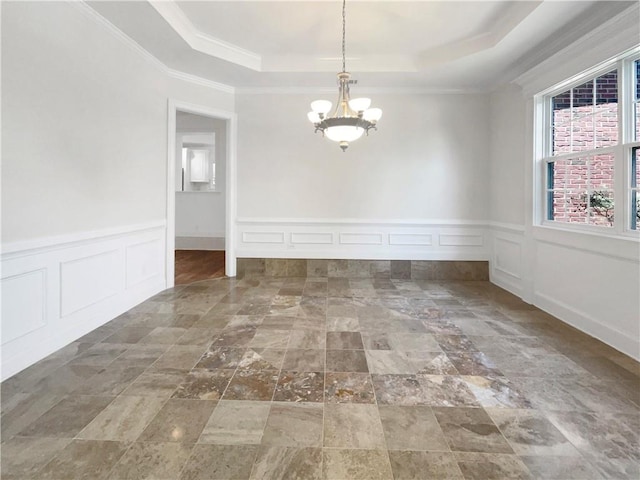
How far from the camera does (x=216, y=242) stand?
24.5 ft

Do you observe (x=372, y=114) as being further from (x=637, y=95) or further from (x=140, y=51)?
(x=140, y=51)

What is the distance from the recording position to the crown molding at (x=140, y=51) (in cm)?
280

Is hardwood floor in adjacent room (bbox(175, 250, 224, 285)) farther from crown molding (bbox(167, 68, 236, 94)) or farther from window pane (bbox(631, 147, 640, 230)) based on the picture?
window pane (bbox(631, 147, 640, 230))

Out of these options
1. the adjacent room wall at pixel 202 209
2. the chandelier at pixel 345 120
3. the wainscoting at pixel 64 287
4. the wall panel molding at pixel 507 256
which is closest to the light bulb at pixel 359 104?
the chandelier at pixel 345 120

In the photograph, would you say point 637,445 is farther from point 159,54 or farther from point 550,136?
point 159,54

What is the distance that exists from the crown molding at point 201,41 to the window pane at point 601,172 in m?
3.98

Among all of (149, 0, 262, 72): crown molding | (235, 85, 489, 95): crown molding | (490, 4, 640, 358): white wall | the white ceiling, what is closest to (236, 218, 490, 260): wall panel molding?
(490, 4, 640, 358): white wall

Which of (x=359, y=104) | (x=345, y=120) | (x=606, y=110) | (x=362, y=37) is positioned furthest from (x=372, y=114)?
(x=606, y=110)

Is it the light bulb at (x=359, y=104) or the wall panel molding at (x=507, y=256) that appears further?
the wall panel molding at (x=507, y=256)

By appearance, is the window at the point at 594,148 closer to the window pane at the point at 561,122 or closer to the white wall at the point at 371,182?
the window pane at the point at 561,122

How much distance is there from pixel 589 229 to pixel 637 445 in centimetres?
214

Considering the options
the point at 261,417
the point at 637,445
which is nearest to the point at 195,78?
the point at 261,417

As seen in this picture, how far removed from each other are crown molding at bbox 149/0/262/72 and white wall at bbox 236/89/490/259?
2.83ft

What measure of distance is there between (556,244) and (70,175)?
187 inches
